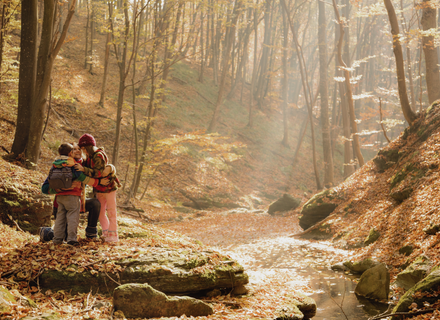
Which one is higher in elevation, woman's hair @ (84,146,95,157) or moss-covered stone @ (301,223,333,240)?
woman's hair @ (84,146,95,157)

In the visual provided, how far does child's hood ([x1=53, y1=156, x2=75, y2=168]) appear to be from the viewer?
4445 millimetres

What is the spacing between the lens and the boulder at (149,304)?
370 centimetres

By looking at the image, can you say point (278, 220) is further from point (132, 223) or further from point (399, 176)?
point (132, 223)

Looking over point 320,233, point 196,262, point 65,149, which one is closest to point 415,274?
point 196,262

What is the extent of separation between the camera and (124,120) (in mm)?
17734

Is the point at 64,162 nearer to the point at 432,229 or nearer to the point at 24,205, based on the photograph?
the point at 24,205

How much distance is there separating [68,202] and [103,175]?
2.09 feet

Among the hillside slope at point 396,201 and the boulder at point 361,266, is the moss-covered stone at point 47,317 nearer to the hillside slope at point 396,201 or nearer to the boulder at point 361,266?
the hillside slope at point 396,201

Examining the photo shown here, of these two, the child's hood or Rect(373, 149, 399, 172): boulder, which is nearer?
the child's hood

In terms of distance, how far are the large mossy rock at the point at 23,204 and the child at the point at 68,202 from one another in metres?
1.24

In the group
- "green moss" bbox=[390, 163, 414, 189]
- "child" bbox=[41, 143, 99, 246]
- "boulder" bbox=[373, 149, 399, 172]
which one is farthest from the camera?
"boulder" bbox=[373, 149, 399, 172]

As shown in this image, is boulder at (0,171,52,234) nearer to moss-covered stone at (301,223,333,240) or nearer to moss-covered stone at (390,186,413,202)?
moss-covered stone at (301,223,333,240)

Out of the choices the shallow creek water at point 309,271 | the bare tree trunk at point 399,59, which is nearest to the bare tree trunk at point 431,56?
the bare tree trunk at point 399,59

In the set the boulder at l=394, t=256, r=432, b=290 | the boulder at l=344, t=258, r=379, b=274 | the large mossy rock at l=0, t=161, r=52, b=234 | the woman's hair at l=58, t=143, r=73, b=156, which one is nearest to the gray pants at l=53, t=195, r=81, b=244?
the woman's hair at l=58, t=143, r=73, b=156
